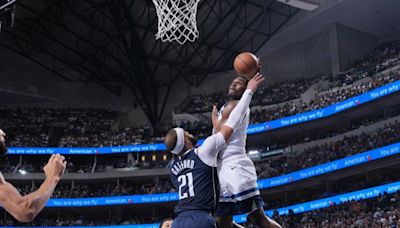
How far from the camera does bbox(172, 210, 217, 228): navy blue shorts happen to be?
489cm

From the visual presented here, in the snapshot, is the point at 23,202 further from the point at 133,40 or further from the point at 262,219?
the point at 133,40

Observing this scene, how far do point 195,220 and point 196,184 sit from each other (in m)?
0.33

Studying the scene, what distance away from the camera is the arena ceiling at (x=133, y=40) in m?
32.9

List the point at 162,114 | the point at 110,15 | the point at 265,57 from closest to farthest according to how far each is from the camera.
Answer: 1. the point at 110,15
2. the point at 265,57
3. the point at 162,114

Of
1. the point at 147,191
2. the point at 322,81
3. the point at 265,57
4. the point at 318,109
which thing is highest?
the point at 265,57

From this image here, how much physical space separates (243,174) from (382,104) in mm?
25362

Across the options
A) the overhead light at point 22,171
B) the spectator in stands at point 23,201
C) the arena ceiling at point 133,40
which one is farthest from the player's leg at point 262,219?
the overhead light at point 22,171

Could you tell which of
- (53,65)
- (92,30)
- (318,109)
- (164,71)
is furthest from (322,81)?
(53,65)

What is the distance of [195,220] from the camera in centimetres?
492

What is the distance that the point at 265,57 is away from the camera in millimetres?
38000

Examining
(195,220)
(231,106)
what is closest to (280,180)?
(231,106)

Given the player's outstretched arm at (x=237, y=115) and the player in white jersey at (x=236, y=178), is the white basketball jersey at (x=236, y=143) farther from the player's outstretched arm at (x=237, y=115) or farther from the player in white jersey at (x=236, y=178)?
the player's outstretched arm at (x=237, y=115)

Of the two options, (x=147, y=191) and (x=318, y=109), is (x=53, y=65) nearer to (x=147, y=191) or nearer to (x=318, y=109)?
(x=147, y=191)

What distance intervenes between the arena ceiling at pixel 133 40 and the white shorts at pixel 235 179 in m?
26.7
